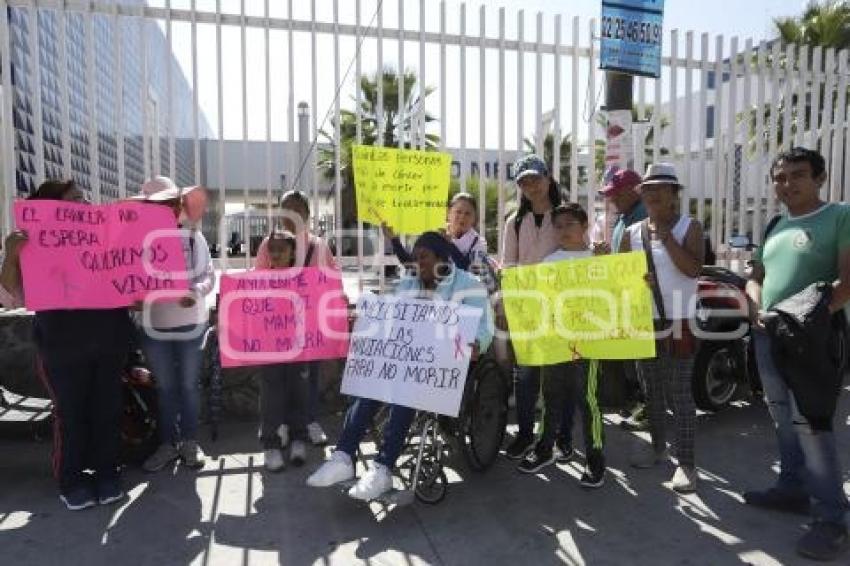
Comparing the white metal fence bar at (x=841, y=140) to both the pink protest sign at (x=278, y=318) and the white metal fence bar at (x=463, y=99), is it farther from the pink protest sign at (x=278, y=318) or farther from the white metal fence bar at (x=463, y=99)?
the pink protest sign at (x=278, y=318)

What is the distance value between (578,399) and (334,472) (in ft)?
4.85

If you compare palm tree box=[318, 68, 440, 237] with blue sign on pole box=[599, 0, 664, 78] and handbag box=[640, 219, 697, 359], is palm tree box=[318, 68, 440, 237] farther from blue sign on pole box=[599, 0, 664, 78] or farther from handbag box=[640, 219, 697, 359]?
handbag box=[640, 219, 697, 359]

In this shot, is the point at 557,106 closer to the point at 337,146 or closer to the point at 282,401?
the point at 337,146

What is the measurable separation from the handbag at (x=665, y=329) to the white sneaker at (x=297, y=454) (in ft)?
7.47

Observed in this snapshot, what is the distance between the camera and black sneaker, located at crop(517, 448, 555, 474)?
428 cm

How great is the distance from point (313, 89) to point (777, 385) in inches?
146

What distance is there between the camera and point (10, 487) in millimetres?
4094

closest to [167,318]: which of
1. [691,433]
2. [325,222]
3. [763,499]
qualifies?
[325,222]

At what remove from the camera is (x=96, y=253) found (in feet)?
12.5

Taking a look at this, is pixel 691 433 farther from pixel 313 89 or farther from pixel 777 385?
pixel 313 89

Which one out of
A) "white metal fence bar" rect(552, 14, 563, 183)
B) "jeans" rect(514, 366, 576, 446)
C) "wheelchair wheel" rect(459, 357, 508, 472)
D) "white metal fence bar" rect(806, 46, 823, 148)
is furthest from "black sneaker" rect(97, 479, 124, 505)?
"white metal fence bar" rect(806, 46, 823, 148)

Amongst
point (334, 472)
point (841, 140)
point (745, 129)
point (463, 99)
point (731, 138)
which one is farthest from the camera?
point (841, 140)

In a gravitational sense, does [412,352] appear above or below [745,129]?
below

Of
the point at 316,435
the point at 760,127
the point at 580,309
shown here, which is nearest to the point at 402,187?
the point at 580,309
